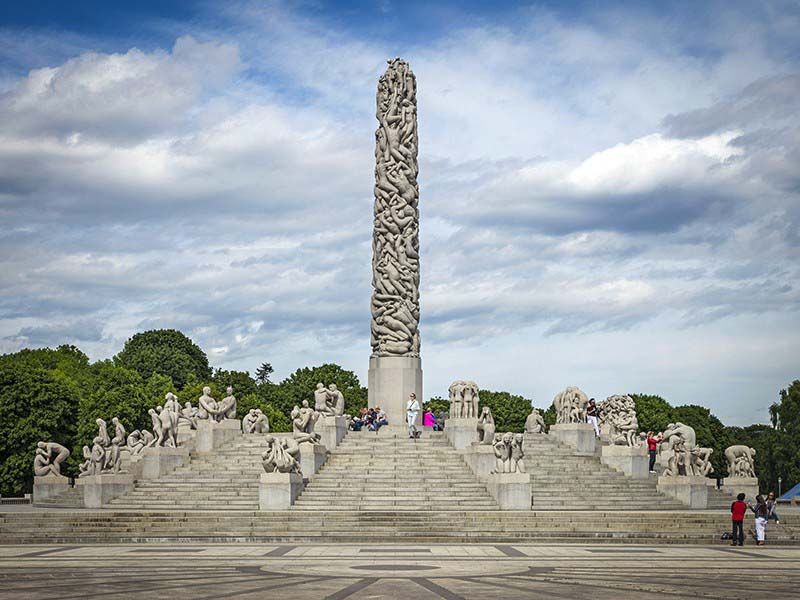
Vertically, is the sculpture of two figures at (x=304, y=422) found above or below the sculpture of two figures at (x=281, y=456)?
above

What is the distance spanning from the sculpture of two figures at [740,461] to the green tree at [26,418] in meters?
32.1

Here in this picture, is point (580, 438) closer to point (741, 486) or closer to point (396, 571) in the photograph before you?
point (741, 486)

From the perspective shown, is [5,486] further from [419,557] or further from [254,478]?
[419,557]

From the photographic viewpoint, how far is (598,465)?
35625 mm

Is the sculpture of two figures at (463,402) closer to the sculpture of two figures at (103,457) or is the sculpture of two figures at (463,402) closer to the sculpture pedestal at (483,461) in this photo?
the sculpture pedestal at (483,461)

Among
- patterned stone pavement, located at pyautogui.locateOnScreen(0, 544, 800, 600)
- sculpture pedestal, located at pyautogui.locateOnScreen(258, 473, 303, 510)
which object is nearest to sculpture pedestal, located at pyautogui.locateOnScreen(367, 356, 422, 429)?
sculpture pedestal, located at pyautogui.locateOnScreen(258, 473, 303, 510)

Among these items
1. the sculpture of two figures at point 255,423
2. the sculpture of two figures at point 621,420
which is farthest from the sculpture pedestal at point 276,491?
the sculpture of two figures at point 621,420

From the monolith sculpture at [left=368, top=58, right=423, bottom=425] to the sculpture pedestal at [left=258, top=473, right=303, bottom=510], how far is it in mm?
12930

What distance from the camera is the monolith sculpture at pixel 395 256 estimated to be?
42.9 meters

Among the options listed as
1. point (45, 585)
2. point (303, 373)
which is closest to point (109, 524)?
point (45, 585)

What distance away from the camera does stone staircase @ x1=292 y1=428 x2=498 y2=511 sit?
1191 inches

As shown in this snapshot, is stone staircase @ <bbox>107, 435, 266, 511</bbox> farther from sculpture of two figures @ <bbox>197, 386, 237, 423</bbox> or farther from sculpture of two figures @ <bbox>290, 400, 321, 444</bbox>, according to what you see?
sculpture of two figures @ <bbox>197, 386, 237, 423</bbox>

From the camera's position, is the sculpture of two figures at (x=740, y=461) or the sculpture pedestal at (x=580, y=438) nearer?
the sculpture of two figures at (x=740, y=461)

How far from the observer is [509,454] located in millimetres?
30641
